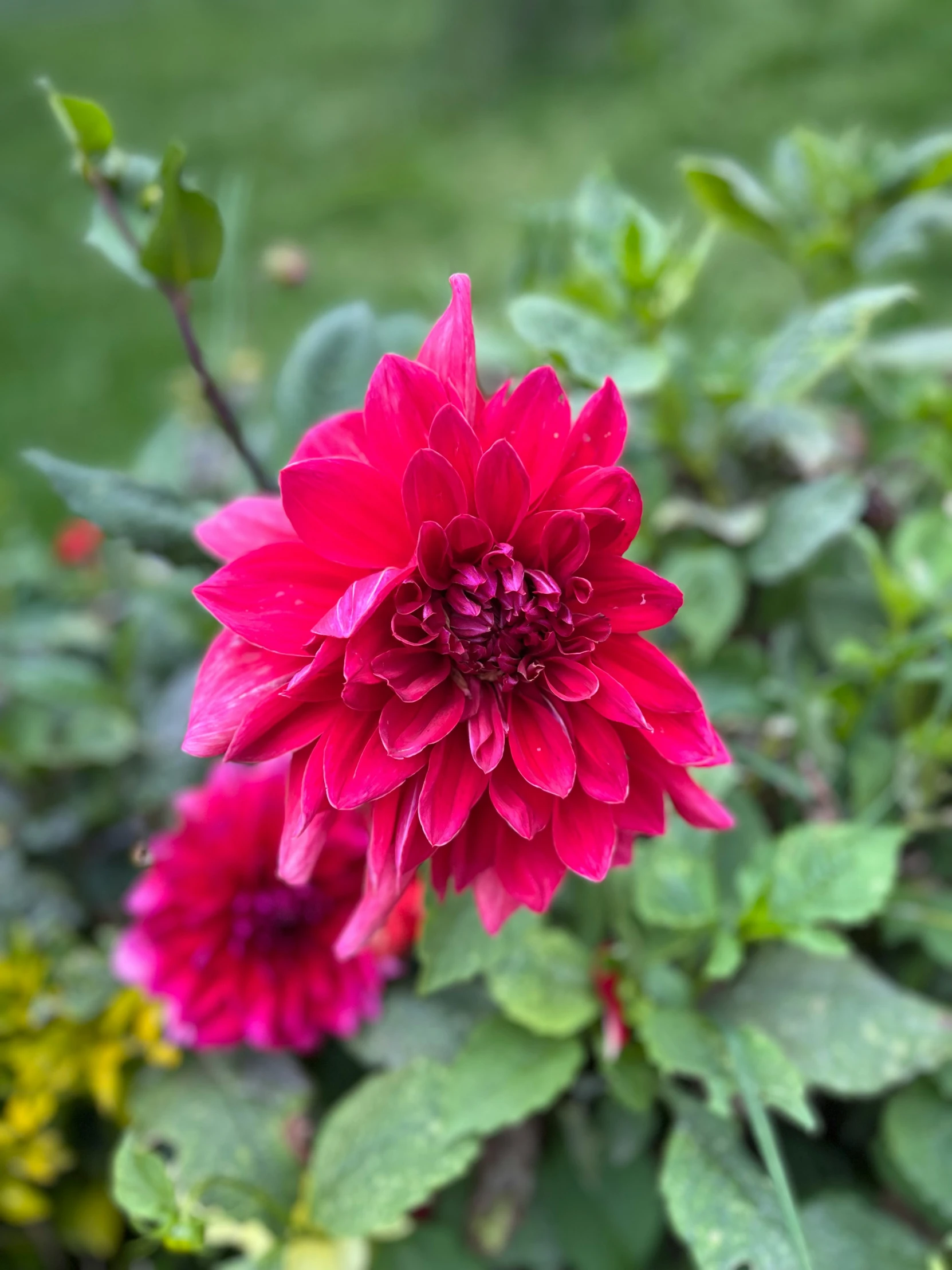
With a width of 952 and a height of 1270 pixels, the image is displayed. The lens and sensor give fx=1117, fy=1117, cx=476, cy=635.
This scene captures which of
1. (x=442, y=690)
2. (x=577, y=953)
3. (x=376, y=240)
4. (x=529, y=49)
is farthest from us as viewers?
(x=529, y=49)

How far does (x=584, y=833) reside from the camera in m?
0.51

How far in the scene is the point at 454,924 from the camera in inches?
26.0

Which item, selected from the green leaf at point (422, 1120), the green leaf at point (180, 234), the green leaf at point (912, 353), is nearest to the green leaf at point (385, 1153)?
the green leaf at point (422, 1120)

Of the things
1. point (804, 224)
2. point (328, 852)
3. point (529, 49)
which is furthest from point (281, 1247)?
point (529, 49)

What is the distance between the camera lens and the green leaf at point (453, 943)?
0.64 meters

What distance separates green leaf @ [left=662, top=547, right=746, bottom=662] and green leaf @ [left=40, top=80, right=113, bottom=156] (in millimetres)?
479

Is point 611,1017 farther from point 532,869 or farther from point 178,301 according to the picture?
point 178,301

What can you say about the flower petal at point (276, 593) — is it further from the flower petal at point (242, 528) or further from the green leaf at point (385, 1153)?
the green leaf at point (385, 1153)

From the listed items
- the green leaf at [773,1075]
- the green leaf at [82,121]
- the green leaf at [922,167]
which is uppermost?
the green leaf at [922,167]

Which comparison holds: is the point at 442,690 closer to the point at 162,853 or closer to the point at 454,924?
the point at 454,924

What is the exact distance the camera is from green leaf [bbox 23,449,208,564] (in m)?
0.70

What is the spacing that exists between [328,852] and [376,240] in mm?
2499

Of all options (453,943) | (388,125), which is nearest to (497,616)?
(453,943)

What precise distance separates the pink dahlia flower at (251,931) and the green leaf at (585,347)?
332 mm
